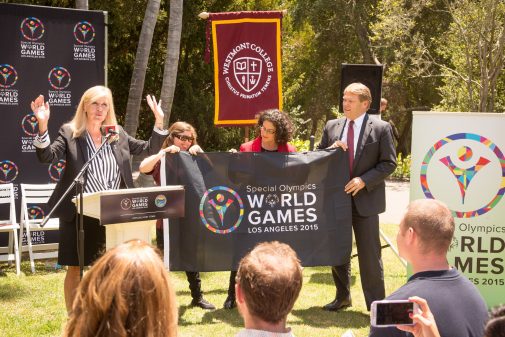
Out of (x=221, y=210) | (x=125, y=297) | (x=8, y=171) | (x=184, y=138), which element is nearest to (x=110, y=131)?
(x=184, y=138)

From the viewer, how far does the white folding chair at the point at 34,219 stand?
8.55m

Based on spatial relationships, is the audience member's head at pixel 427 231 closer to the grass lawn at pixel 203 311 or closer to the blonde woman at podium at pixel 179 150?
the grass lawn at pixel 203 311

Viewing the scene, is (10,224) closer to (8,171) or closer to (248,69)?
(8,171)

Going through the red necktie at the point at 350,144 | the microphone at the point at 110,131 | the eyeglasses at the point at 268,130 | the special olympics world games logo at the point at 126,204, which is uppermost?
the microphone at the point at 110,131

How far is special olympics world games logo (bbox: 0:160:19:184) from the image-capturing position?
8.80 m

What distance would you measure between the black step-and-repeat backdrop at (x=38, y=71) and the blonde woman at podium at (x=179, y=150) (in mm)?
2335

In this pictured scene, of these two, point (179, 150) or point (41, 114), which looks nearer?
point (41, 114)

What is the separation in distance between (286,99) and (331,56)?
8.93m

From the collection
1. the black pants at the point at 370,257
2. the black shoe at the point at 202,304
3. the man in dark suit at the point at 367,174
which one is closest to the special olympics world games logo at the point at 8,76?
the black shoe at the point at 202,304

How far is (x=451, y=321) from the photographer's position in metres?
3.01

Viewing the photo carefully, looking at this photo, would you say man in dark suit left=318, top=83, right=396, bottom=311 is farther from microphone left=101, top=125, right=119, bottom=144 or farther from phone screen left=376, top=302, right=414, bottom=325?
phone screen left=376, top=302, right=414, bottom=325

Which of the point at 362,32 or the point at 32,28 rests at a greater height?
the point at 362,32

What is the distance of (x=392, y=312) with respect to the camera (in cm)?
257

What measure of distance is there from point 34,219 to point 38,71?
1.85m
